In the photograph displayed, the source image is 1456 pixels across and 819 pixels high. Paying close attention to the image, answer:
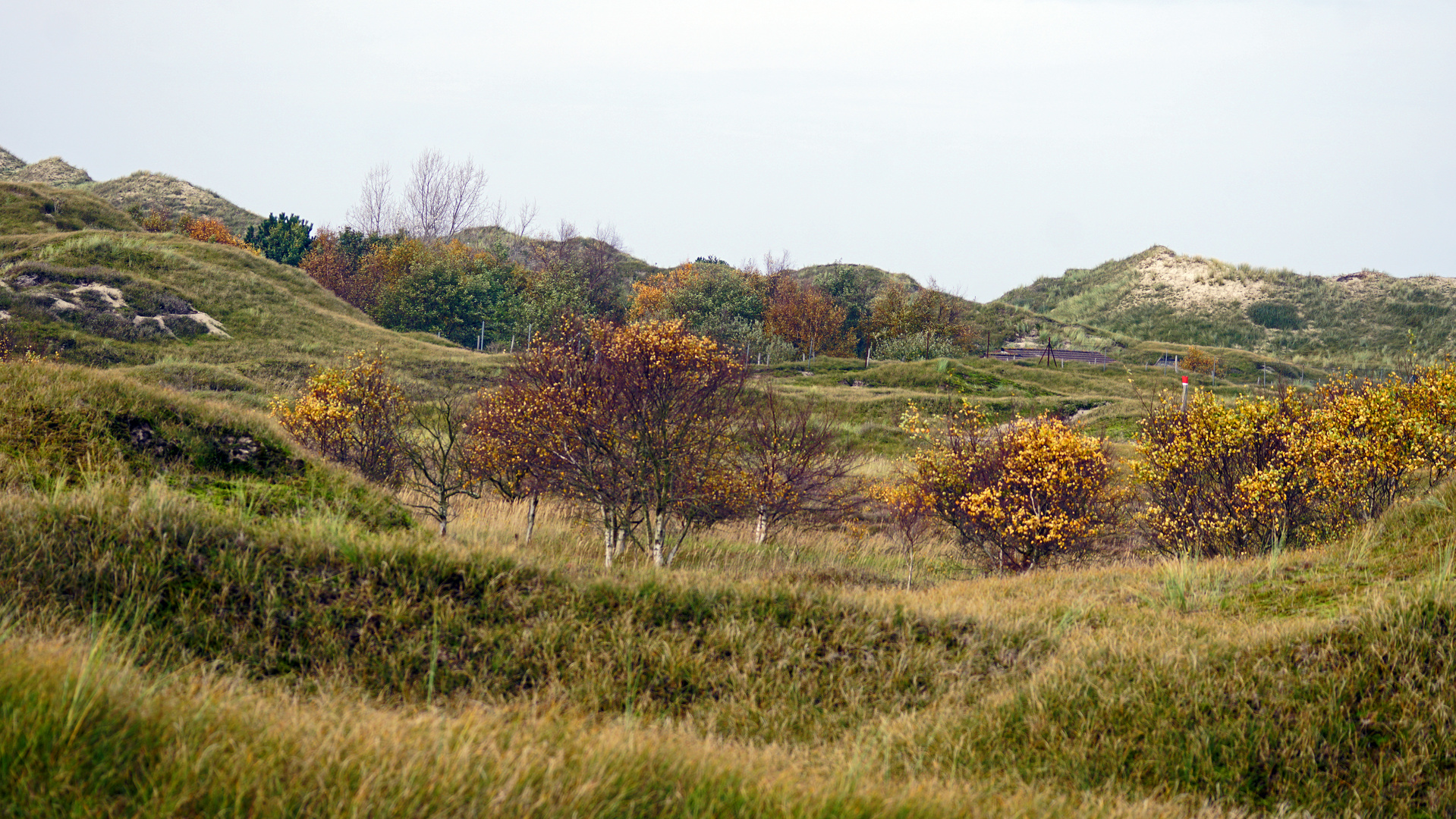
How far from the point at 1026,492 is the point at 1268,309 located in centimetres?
8481

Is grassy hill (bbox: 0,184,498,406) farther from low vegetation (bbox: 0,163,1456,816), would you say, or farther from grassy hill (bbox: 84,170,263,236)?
grassy hill (bbox: 84,170,263,236)

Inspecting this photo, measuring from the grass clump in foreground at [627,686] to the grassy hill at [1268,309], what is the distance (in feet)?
247

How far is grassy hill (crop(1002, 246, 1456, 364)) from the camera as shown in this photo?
243 feet

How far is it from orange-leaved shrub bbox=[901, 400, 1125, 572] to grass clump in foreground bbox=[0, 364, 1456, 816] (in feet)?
20.4

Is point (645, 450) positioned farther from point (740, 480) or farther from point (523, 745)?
point (523, 745)

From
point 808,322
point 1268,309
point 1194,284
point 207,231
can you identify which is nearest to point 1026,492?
point 808,322

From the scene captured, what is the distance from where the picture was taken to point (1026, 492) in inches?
545

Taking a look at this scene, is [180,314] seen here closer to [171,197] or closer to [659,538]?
[659,538]

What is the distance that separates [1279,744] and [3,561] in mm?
7120

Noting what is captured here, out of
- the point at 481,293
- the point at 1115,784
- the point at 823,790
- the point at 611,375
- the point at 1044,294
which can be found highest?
the point at 1044,294

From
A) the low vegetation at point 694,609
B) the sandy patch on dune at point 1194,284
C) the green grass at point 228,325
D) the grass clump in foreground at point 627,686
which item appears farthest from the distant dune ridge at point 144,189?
the sandy patch on dune at point 1194,284

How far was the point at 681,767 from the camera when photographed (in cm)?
279

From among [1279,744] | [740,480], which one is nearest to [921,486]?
[740,480]

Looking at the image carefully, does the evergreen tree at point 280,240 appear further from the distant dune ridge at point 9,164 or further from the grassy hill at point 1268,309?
the grassy hill at point 1268,309
